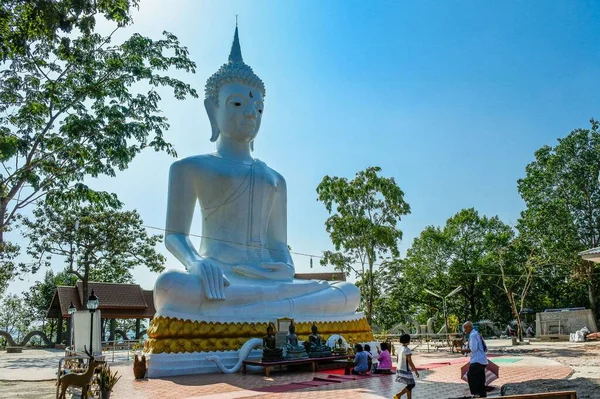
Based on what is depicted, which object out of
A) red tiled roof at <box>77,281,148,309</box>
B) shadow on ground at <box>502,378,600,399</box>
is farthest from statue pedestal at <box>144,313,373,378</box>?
red tiled roof at <box>77,281,148,309</box>

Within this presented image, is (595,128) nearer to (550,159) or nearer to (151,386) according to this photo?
(550,159)

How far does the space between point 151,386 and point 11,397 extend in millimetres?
2239

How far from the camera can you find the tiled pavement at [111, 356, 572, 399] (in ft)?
25.2

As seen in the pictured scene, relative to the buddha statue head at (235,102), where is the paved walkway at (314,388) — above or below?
below

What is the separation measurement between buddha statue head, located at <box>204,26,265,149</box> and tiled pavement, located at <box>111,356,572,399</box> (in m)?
6.53

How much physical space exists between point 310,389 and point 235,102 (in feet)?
27.3

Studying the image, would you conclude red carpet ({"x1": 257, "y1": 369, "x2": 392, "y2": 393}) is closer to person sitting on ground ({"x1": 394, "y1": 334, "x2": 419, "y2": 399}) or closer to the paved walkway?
the paved walkway

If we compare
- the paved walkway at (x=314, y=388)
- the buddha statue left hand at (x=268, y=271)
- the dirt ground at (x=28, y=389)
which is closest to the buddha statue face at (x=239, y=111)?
the buddha statue left hand at (x=268, y=271)

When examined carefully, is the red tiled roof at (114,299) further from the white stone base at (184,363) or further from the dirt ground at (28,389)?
the white stone base at (184,363)

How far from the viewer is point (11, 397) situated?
8633 millimetres

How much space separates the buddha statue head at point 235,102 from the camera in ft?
46.2

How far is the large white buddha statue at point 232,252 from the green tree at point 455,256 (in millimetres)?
16691

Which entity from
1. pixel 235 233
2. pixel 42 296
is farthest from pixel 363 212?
pixel 42 296

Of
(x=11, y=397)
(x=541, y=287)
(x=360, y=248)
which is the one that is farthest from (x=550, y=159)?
(x=11, y=397)
